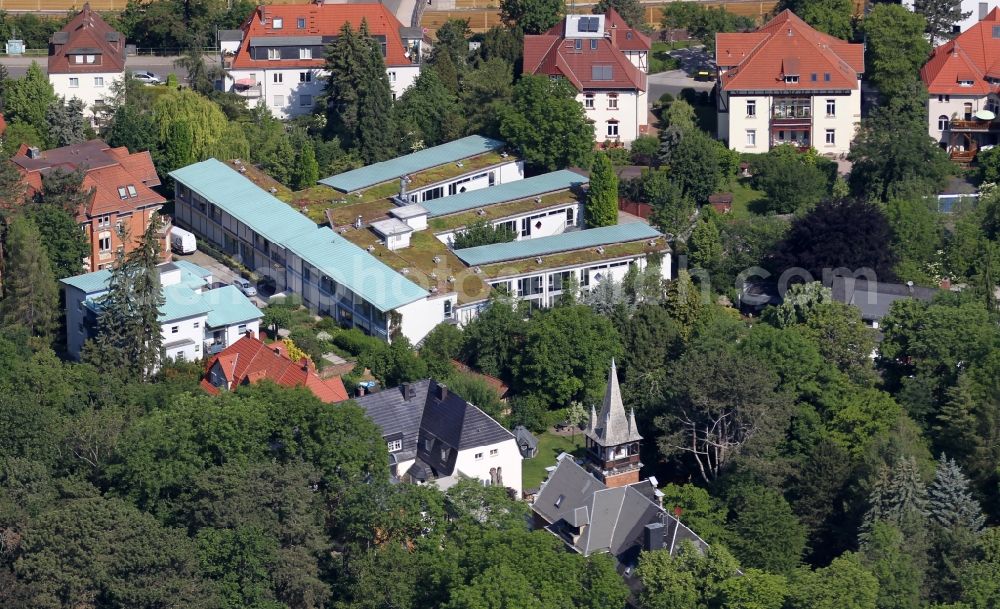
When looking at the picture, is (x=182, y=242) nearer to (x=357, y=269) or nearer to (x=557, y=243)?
(x=357, y=269)

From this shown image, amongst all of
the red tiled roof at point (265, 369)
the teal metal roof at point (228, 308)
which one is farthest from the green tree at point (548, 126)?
the red tiled roof at point (265, 369)

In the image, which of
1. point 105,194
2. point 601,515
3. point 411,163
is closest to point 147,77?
point 411,163

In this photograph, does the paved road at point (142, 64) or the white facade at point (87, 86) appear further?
the paved road at point (142, 64)

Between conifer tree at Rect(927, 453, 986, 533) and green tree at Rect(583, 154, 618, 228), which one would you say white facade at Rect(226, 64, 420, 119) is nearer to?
green tree at Rect(583, 154, 618, 228)

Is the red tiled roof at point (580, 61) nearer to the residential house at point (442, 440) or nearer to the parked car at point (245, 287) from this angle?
the parked car at point (245, 287)

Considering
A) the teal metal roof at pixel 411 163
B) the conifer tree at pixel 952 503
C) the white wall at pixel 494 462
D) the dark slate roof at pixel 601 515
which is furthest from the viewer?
the teal metal roof at pixel 411 163

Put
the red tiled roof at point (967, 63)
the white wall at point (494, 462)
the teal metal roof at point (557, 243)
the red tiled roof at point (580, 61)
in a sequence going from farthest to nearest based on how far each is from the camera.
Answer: the red tiled roof at point (967, 63) < the red tiled roof at point (580, 61) < the teal metal roof at point (557, 243) < the white wall at point (494, 462)
